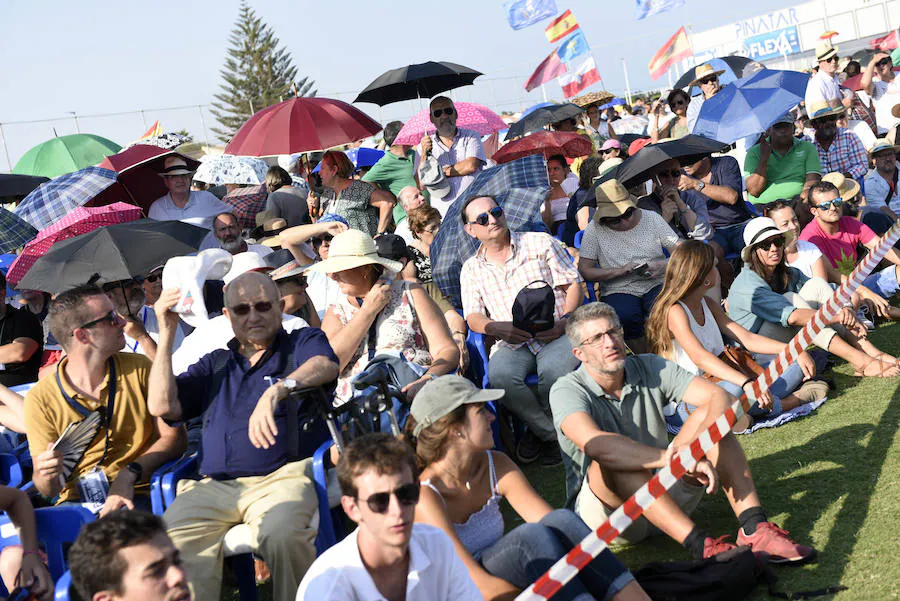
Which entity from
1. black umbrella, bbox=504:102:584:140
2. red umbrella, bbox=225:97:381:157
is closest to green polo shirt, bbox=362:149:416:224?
red umbrella, bbox=225:97:381:157

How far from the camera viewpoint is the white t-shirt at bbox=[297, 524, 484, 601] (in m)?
2.84

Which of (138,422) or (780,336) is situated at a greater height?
(138,422)

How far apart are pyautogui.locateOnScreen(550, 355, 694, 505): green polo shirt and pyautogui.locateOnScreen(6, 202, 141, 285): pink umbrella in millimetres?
3281

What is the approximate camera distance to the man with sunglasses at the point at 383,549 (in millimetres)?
2859

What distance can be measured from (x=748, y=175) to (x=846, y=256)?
5.21 ft

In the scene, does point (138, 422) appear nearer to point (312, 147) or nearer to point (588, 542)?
point (588, 542)

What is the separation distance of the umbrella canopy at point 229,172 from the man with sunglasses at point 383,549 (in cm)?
638

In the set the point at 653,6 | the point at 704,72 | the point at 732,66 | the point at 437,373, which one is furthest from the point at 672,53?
the point at 437,373

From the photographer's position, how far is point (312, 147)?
783 centimetres

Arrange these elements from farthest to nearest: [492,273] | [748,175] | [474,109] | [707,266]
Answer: [474,109]
[748,175]
[492,273]
[707,266]

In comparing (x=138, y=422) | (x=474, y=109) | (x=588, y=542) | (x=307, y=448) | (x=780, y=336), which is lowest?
(x=780, y=336)

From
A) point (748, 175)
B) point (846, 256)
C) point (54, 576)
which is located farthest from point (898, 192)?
point (54, 576)

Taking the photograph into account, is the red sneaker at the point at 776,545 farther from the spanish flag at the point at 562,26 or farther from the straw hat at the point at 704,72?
the spanish flag at the point at 562,26

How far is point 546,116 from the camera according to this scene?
33.2 ft
